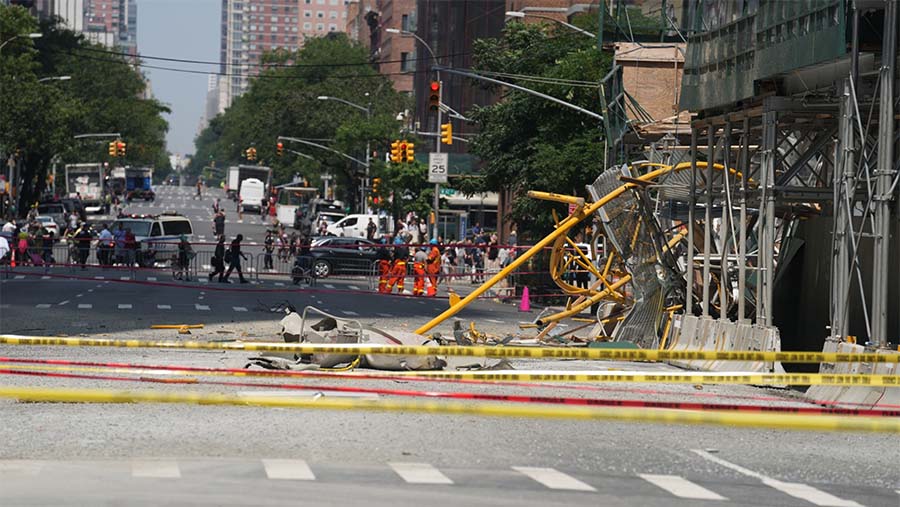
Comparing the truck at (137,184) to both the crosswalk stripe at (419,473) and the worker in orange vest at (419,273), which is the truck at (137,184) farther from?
the crosswalk stripe at (419,473)

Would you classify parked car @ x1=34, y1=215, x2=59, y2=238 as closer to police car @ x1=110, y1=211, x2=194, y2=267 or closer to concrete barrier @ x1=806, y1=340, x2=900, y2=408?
police car @ x1=110, y1=211, x2=194, y2=267

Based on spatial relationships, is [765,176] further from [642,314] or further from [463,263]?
Result: [463,263]

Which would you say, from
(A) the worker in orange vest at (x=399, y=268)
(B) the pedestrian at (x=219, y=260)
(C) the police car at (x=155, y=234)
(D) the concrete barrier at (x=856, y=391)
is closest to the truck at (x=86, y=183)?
(C) the police car at (x=155, y=234)

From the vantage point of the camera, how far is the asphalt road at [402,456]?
9297 millimetres

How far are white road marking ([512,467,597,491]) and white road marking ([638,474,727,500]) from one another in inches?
21.2

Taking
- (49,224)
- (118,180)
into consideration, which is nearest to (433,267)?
(49,224)

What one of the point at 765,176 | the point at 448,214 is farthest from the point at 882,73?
the point at 448,214

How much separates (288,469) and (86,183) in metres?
104

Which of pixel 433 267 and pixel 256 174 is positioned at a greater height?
pixel 256 174

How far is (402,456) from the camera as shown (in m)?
11.1

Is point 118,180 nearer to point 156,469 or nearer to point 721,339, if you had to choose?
point 721,339

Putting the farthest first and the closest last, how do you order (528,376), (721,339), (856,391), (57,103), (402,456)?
(57,103) → (721,339) → (856,391) → (528,376) → (402,456)

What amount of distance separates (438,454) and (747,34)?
42.1 ft

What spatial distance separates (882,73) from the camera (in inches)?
666
